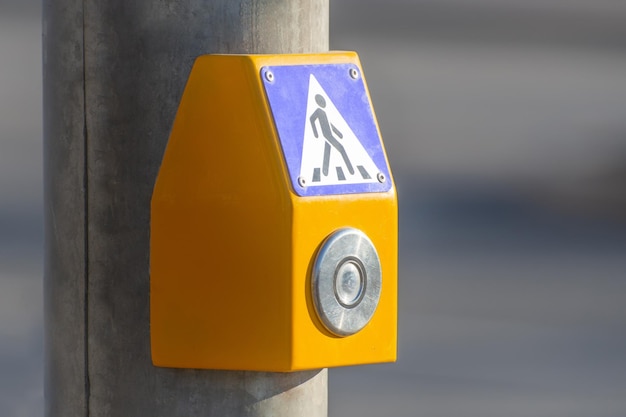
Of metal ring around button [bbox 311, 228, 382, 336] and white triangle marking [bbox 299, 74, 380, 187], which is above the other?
white triangle marking [bbox 299, 74, 380, 187]

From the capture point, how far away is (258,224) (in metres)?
1.31

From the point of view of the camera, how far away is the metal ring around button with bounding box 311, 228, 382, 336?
1342 millimetres

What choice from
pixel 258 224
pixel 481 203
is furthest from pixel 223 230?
pixel 481 203

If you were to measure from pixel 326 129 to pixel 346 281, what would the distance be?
16cm

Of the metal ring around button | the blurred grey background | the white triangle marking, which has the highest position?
the white triangle marking

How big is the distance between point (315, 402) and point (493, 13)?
847cm

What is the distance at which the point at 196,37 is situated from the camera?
1.35m

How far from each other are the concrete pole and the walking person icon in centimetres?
7

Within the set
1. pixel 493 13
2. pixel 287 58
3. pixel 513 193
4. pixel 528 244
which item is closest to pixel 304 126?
pixel 287 58

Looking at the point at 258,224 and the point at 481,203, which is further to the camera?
the point at 481,203

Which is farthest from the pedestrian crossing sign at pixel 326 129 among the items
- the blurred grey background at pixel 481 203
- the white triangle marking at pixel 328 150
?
the blurred grey background at pixel 481 203

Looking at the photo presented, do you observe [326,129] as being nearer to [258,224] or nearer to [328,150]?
[328,150]

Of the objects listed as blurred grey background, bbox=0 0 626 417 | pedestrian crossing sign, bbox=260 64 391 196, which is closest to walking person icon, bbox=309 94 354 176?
pedestrian crossing sign, bbox=260 64 391 196

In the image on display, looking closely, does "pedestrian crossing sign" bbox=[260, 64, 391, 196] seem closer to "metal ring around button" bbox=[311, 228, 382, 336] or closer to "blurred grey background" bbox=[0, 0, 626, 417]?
"metal ring around button" bbox=[311, 228, 382, 336]
